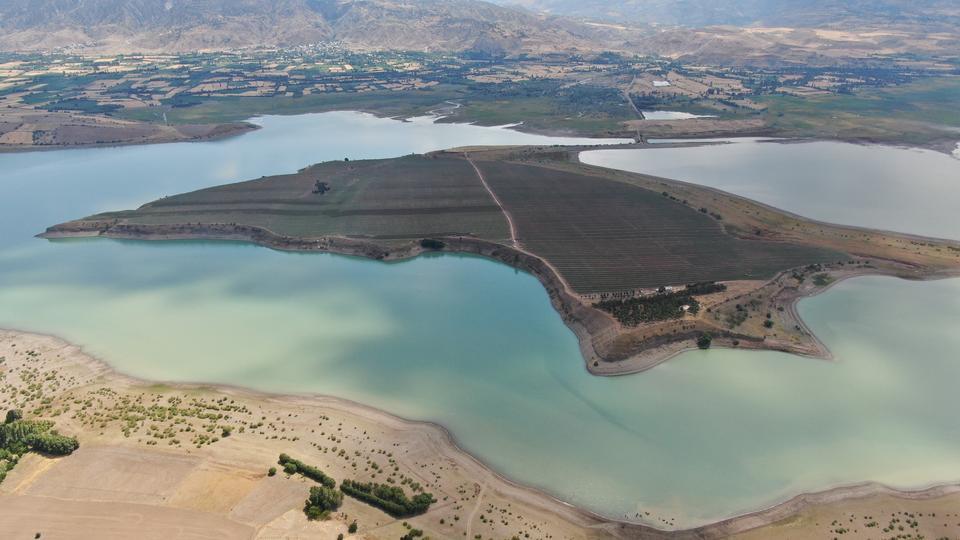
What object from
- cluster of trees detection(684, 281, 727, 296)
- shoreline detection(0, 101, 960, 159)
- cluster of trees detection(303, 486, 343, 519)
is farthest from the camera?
shoreline detection(0, 101, 960, 159)

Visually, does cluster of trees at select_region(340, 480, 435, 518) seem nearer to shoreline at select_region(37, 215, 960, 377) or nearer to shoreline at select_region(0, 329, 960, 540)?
shoreline at select_region(0, 329, 960, 540)

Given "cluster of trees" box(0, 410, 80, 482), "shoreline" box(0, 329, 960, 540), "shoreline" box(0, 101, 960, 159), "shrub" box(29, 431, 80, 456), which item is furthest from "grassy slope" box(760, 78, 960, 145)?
"cluster of trees" box(0, 410, 80, 482)

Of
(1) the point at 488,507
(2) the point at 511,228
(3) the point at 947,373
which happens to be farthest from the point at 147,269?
(3) the point at 947,373

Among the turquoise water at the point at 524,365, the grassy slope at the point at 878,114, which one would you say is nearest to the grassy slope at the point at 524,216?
the turquoise water at the point at 524,365

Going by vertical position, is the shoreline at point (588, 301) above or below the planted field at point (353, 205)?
below

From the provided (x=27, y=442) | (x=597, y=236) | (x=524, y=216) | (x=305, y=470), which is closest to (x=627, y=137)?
(x=524, y=216)

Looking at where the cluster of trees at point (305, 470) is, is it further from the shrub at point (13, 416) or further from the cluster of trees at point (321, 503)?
the shrub at point (13, 416)
